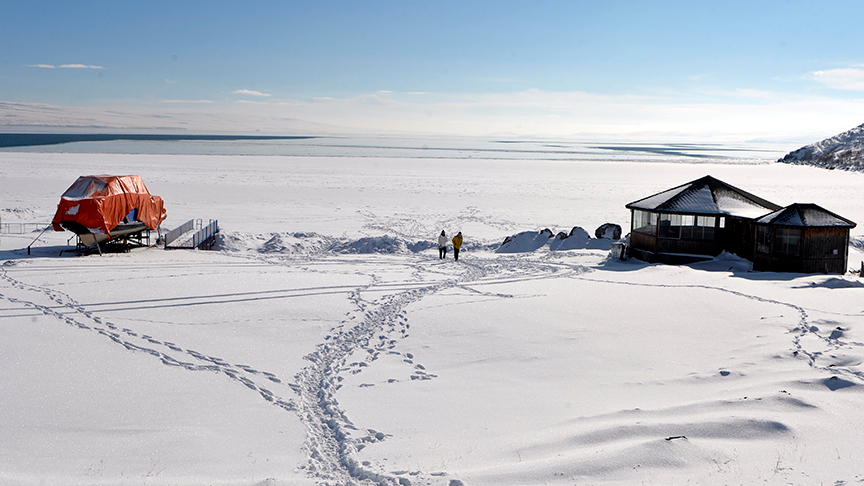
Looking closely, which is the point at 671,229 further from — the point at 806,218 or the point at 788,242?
the point at 806,218

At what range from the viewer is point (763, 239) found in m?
21.1

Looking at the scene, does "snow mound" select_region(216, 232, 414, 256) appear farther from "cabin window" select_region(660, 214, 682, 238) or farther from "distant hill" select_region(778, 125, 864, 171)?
"distant hill" select_region(778, 125, 864, 171)

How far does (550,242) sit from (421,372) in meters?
17.4

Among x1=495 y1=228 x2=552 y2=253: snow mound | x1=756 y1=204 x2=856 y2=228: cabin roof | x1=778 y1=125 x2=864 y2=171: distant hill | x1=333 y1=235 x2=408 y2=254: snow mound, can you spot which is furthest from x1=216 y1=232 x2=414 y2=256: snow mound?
x1=778 y1=125 x2=864 y2=171: distant hill

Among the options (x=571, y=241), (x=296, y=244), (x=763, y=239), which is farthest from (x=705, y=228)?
(x=296, y=244)

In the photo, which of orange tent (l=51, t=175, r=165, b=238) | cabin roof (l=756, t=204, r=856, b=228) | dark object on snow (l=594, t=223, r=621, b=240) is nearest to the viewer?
cabin roof (l=756, t=204, r=856, b=228)

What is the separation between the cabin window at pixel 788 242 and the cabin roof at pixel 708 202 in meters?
1.87

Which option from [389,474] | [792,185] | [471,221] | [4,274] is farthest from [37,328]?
[792,185]

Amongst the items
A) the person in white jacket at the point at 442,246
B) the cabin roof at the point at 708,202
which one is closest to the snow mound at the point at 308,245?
the person in white jacket at the point at 442,246

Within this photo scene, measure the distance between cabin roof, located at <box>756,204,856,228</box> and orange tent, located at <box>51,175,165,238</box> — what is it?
24695mm

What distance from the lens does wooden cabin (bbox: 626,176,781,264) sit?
23.0m

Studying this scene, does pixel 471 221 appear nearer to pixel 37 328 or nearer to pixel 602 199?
pixel 602 199

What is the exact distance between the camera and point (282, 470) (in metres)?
7.20

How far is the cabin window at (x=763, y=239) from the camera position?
2073 cm
